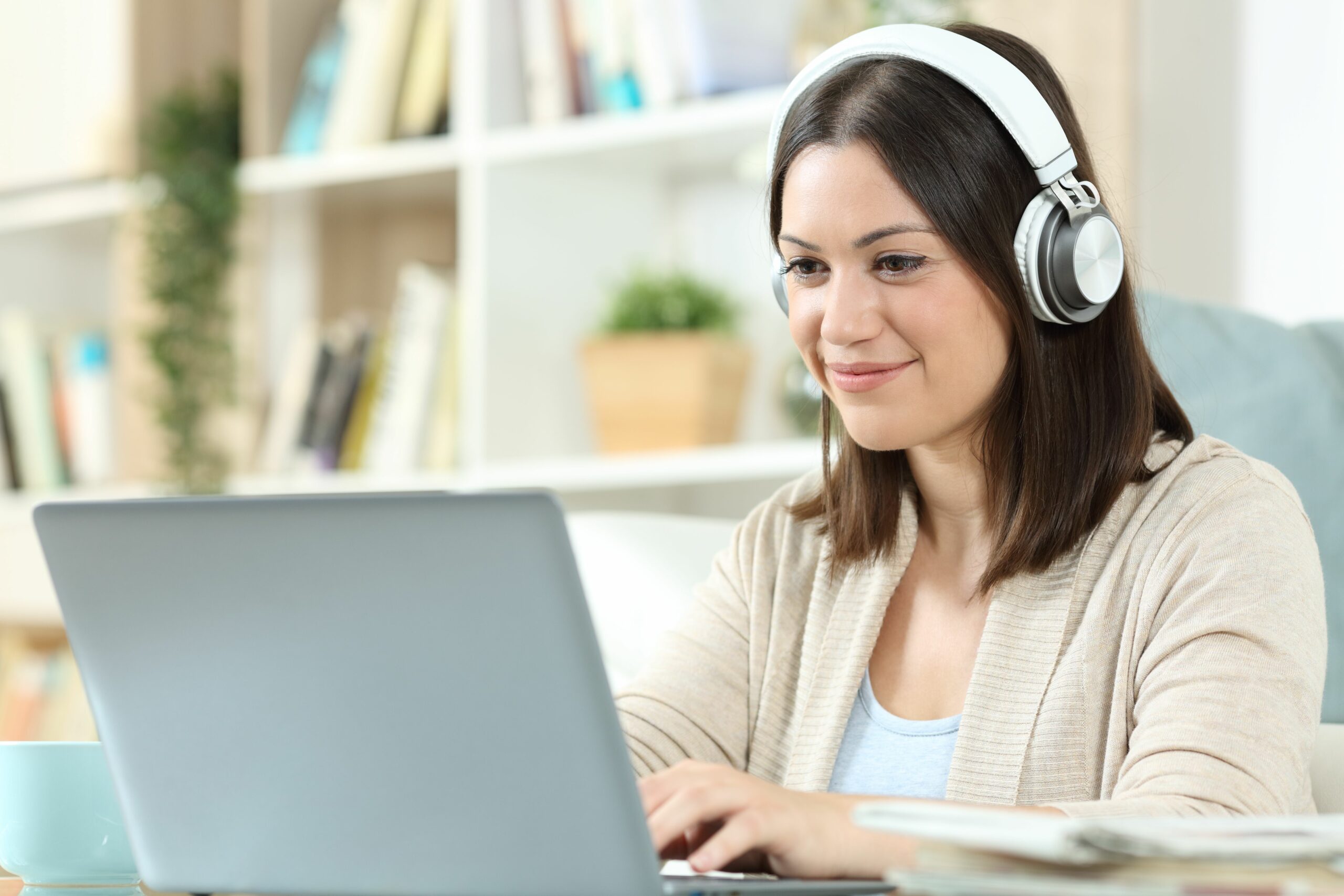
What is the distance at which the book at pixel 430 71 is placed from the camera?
2377 mm

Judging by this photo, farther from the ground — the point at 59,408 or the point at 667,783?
the point at 667,783

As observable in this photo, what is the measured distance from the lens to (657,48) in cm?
215

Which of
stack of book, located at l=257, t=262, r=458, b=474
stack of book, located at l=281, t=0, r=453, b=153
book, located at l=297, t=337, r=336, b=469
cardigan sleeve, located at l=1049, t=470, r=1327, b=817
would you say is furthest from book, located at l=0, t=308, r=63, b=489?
Result: cardigan sleeve, located at l=1049, t=470, r=1327, b=817

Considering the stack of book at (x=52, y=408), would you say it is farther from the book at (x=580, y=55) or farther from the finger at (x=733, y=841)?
the finger at (x=733, y=841)

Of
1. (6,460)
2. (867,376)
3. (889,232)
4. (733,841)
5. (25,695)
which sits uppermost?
(889,232)

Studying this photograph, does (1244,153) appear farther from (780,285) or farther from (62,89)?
(62,89)

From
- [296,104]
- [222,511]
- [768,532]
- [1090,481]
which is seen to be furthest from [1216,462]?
[296,104]

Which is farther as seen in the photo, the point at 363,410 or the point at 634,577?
the point at 363,410

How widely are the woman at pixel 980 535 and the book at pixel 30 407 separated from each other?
6.28 ft

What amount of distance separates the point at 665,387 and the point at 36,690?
1.52 meters

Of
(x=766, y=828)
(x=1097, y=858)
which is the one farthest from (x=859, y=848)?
(x=1097, y=858)

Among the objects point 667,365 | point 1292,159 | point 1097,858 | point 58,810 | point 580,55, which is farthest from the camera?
point 580,55

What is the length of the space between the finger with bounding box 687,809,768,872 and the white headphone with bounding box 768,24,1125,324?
485 mm

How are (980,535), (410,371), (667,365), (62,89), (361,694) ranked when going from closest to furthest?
(361,694) < (980,535) < (667,365) < (410,371) < (62,89)
